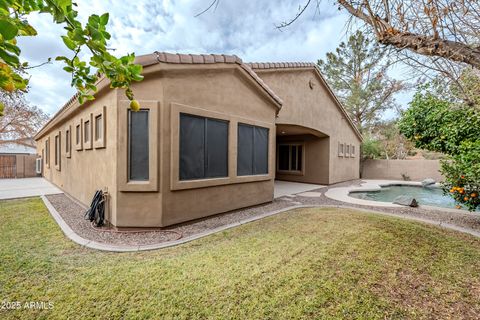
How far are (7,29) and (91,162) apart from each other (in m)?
7.06

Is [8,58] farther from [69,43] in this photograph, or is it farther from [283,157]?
[283,157]

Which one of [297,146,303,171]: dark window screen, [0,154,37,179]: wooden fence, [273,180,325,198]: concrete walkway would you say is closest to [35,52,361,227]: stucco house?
[273,180,325,198]: concrete walkway

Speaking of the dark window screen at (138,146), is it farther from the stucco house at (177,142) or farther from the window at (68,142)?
the window at (68,142)

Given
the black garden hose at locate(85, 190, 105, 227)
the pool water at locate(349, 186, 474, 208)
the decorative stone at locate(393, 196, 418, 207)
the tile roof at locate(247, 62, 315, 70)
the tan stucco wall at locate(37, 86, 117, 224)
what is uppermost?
the tile roof at locate(247, 62, 315, 70)

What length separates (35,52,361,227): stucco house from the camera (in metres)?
5.36

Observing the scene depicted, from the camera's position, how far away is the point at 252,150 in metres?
8.02

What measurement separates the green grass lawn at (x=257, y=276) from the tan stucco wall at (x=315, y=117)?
7.62 metres

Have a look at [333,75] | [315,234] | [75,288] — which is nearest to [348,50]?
[333,75]

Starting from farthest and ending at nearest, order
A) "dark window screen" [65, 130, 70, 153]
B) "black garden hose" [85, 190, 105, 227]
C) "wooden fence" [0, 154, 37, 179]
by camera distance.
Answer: "wooden fence" [0, 154, 37, 179] < "dark window screen" [65, 130, 70, 153] < "black garden hose" [85, 190, 105, 227]

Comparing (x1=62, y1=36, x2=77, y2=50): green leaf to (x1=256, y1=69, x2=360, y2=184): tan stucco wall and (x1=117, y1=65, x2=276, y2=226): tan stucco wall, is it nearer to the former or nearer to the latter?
(x1=117, y1=65, x2=276, y2=226): tan stucco wall

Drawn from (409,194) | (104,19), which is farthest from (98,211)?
(409,194)

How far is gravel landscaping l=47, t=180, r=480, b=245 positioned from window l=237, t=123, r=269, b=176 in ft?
4.68

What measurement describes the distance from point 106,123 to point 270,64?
7.32 meters

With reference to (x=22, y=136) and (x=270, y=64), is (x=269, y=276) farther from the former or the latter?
(x=22, y=136)
